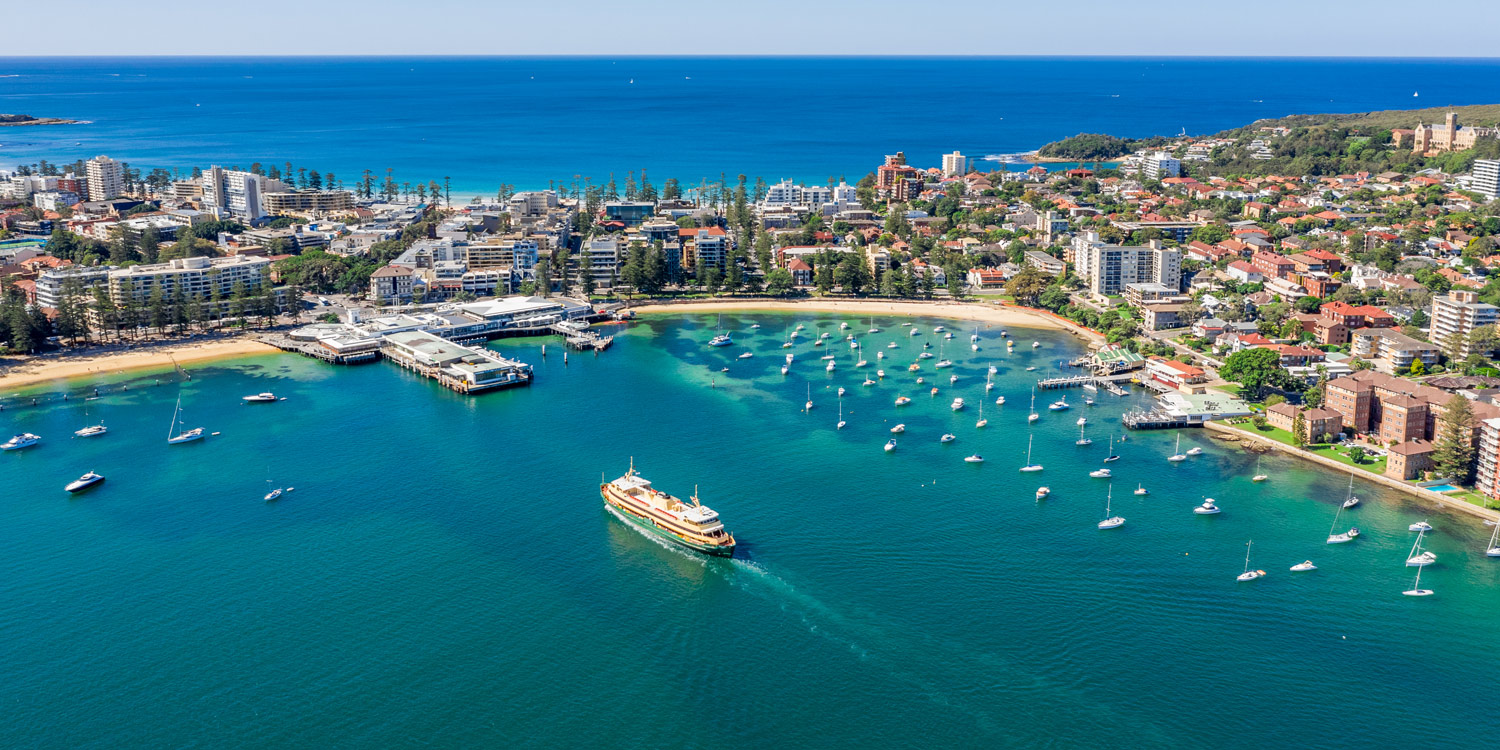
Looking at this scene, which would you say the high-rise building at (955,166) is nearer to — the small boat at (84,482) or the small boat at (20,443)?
the small boat at (20,443)

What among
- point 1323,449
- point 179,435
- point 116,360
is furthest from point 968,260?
point 116,360

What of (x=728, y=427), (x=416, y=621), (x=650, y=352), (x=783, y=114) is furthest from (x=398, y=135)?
(x=416, y=621)

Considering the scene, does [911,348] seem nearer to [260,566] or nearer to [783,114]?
[260,566]

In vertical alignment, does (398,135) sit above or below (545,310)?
above

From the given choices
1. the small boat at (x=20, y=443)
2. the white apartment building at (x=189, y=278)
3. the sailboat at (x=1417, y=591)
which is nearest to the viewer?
the sailboat at (x=1417, y=591)

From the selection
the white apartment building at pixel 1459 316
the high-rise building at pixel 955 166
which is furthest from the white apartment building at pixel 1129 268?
the high-rise building at pixel 955 166

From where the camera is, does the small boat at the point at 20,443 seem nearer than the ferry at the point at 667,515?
No

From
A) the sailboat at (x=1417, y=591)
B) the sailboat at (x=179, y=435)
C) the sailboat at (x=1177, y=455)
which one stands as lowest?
the sailboat at (x=1417, y=591)

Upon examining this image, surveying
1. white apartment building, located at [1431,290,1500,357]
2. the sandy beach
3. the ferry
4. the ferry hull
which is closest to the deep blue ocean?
the sandy beach
